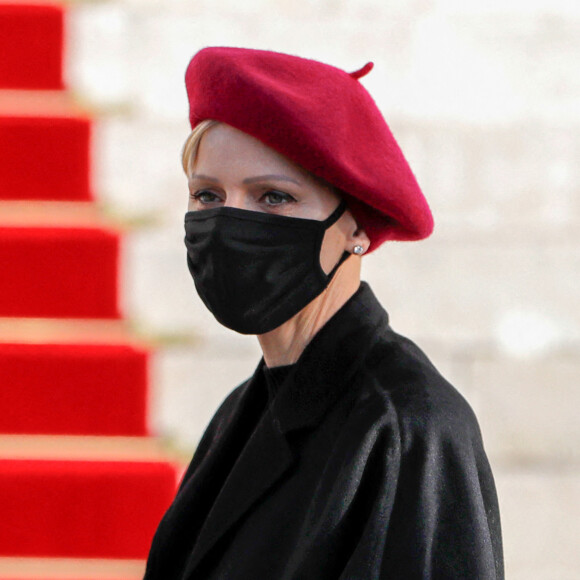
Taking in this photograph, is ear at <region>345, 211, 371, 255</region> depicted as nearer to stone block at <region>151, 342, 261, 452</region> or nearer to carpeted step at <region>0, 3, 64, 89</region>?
stone block at <region>151, 342, 261, 452</region>

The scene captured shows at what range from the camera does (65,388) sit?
2.59m

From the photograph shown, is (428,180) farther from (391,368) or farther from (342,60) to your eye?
(391,368)

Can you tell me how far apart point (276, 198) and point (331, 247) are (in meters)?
0.10

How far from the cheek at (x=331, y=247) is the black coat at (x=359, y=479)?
0.18 ft

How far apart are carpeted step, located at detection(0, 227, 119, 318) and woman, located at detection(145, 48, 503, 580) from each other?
1492mm

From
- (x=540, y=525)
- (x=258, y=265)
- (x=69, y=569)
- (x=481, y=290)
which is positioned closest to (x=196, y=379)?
(x=69, y=569)

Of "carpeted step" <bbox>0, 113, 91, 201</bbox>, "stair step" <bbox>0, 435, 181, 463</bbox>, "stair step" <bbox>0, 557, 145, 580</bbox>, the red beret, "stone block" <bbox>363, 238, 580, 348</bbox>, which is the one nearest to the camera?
the red beret

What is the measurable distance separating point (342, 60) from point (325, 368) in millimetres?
1869

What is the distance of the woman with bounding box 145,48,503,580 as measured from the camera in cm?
103

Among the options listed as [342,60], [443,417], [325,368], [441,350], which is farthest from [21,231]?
[443,417]

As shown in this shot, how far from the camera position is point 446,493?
104 centimetres

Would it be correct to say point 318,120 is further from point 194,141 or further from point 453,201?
point 453,201

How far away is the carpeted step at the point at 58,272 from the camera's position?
2.74 metres

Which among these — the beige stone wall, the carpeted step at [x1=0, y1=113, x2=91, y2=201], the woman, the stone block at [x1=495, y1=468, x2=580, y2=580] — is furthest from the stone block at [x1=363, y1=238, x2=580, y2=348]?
the woman
